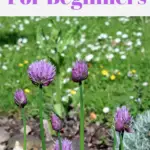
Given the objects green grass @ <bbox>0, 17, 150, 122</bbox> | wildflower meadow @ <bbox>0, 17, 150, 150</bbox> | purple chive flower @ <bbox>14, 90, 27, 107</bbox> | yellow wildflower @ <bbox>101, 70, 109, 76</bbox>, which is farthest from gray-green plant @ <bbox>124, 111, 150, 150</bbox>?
yellow wildflower @ <bbox>101, 70, 109, 76</bbox>

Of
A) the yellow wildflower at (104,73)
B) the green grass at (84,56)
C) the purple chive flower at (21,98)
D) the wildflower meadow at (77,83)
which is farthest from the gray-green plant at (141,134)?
the yellow wildflower at (104,73)

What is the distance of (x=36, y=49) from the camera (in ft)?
20.1

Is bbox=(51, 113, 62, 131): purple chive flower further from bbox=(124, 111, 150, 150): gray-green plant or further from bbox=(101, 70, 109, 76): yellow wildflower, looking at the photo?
bbox=(101, 70, 109, 76): yellow wildflower

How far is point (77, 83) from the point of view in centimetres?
497

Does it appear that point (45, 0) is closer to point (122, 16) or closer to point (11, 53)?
point (122, 16)

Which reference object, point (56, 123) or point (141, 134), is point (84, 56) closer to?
point (141, 134)

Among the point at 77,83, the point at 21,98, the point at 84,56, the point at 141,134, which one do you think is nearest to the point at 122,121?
the point at 21,98

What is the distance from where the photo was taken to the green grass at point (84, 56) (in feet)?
13.5

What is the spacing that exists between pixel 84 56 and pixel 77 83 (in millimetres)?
871

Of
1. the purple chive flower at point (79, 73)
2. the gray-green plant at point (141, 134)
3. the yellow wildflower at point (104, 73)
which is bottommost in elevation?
the gray-green plant at point (141, 134)

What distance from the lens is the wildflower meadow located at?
2988mm

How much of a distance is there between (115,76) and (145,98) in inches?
36.2

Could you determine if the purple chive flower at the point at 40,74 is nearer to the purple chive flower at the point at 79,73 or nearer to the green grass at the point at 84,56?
the purple chive flower at the point at 79,73

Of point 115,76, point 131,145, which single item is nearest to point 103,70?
point 115,76
